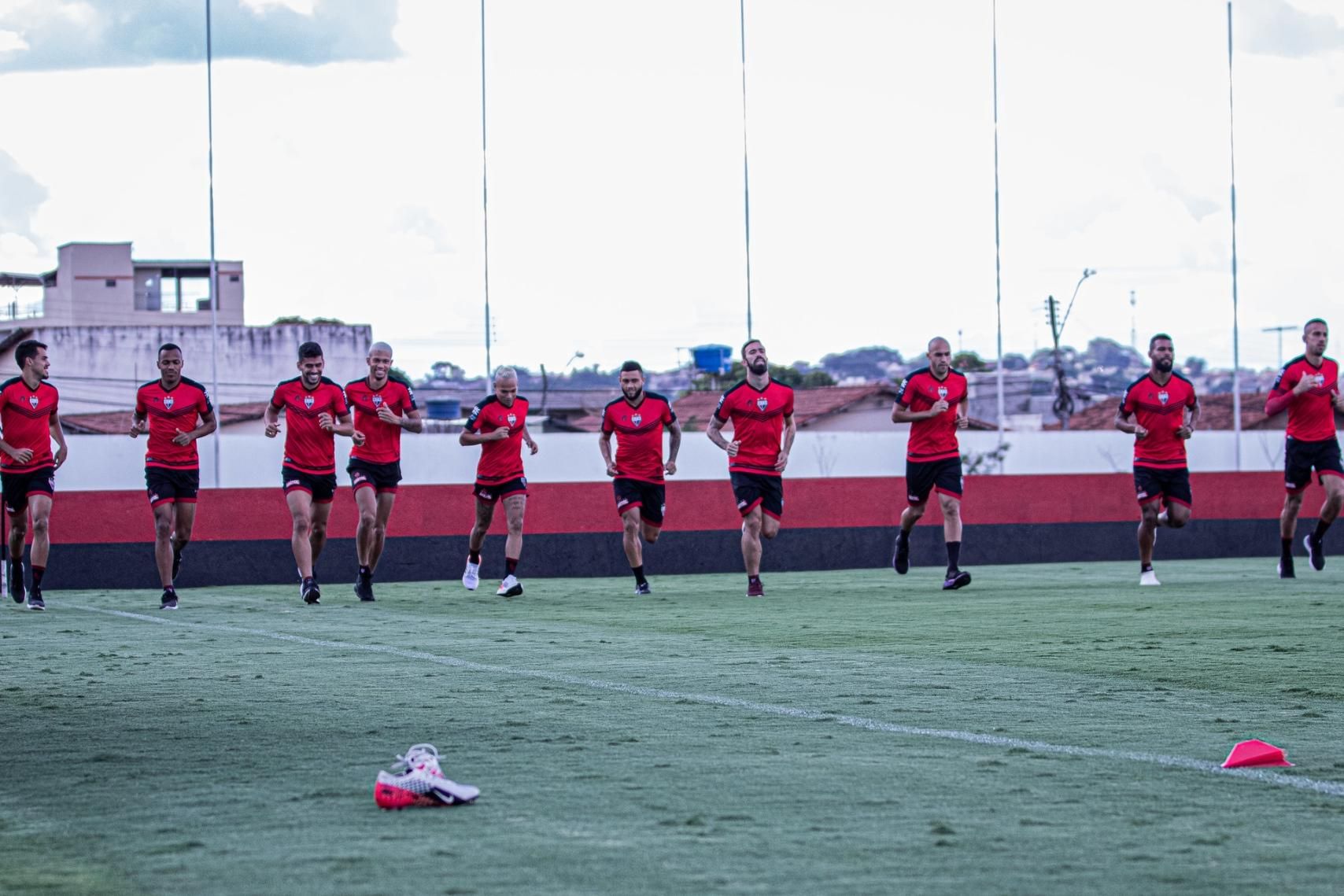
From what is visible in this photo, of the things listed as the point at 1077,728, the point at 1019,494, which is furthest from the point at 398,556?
the point at 1077,728

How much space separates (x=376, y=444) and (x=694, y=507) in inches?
217

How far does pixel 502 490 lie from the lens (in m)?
14.6

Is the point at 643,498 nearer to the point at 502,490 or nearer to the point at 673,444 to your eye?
the point at 673,444

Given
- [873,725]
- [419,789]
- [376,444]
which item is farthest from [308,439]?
[419,789]

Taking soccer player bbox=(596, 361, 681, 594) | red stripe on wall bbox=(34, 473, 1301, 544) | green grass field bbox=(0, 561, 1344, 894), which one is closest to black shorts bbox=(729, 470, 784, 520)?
soccer player bbox=(596, 361, 681, 594)

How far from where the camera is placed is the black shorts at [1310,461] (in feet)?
47.9

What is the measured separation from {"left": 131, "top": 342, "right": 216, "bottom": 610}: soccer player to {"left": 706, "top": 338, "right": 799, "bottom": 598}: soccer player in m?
4.10

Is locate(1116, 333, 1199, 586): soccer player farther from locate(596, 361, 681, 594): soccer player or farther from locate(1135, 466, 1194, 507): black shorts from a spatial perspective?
locate(596, 361, 681, 594): soccer player

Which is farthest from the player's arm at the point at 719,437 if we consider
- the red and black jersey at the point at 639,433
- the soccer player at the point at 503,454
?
the soccer player at the point at 503,454

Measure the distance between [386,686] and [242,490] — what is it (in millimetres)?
10849

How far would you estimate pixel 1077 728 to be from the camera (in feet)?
18.7

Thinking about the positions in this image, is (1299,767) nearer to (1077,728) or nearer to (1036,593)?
(1077,728)

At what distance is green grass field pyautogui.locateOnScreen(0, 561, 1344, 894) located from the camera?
12.1ft

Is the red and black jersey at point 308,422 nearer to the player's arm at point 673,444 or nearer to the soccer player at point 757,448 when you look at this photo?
the player's arm at point 673,444
